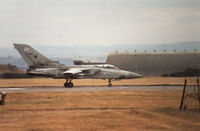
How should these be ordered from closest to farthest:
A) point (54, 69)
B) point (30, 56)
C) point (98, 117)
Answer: point (98, 117) → point (30, 56) → point (54, 69)

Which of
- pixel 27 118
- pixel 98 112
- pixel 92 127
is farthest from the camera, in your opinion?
pixel 98 112

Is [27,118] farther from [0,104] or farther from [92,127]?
[0,104]

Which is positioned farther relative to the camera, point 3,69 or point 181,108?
point 3,69

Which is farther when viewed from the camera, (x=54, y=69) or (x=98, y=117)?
(x=54, y=69)

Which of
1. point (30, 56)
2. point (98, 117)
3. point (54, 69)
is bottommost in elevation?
point (98, 117)

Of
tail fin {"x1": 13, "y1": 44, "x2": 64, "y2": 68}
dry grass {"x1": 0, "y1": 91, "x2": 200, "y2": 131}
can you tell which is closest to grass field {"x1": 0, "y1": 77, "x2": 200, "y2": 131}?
Answer: dry grass {"x1": 0, "y1": 91, "x2": 200, "y2": 131}

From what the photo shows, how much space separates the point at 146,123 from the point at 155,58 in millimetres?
67575

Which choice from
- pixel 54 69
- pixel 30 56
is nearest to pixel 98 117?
pixel 54 69

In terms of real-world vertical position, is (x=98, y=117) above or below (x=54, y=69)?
below

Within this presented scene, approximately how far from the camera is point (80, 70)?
4531 cm

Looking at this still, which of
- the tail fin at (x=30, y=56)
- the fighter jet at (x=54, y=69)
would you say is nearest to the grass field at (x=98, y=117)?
the fighter jet at (x=54, y=69)

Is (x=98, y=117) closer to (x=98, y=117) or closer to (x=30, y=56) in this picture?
(x=98, y=117)

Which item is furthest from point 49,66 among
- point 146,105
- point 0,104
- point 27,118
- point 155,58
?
point 155,58

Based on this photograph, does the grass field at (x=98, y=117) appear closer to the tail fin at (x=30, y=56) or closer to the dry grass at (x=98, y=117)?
the dry grass at (x=98, y=117)
